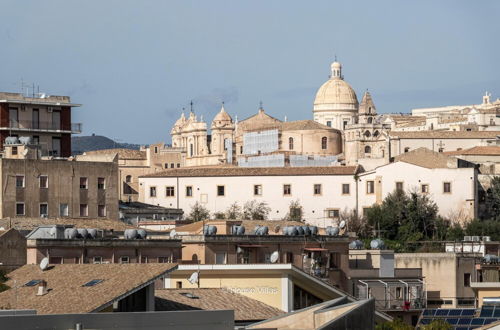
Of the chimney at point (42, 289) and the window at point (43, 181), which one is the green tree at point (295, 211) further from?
the chimney at point (42, 289)

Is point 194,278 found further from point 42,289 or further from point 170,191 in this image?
point 170,191

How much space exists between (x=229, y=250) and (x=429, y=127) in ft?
374

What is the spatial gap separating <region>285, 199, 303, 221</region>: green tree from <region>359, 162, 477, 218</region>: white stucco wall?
12.6 ft

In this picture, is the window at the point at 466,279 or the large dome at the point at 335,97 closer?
the window at the point at 466,279

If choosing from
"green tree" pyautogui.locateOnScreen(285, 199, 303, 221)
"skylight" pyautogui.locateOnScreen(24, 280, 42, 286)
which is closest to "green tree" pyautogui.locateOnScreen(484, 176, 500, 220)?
"green tree" pyautogui.locateOnScreen(285, 199, 303, 221)

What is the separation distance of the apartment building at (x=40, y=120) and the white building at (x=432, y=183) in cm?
3287

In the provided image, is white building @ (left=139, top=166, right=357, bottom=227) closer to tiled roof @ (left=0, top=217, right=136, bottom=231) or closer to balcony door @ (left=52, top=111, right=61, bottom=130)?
balcony door @ (left=52, top=111, right=61, bottom=130)

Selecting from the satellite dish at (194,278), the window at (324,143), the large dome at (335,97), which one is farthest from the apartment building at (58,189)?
the large dome at (335,97)

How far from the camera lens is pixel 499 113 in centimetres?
16000

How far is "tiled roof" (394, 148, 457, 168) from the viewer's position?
102625 millimetres

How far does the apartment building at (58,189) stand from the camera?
62.0m

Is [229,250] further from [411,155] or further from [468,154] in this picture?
[468,154]

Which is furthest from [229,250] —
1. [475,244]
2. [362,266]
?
[475,244]

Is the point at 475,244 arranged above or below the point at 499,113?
below
